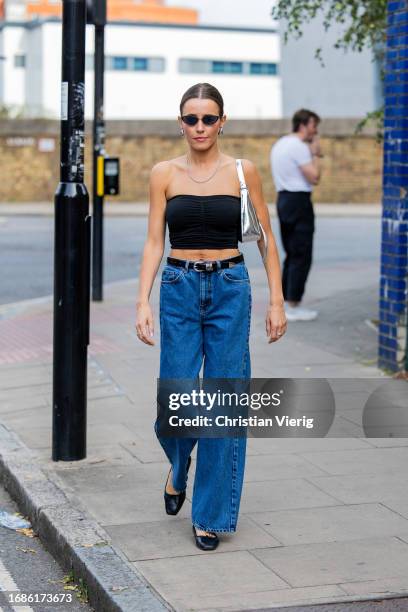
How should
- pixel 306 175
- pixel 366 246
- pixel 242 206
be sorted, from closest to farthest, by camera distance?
pixel 242 206, pixel 306 175, pixel 366 246

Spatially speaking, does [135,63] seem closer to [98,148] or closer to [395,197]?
[98,148]

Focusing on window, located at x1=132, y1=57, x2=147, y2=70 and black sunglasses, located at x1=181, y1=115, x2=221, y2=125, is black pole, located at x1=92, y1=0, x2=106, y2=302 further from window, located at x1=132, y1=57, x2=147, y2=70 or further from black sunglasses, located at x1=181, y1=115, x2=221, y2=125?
window, located at x1=132, y1=57, x2=147, y2=70

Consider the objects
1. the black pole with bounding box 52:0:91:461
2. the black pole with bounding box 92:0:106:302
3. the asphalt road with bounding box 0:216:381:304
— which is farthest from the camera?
the asphalt road with bounding box 0:216:381:304

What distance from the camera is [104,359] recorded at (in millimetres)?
9227

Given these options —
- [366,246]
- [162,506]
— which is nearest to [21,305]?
[162,506]

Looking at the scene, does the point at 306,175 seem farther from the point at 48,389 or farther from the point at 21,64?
the point at 21,64

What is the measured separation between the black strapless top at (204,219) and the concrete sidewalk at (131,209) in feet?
80.3

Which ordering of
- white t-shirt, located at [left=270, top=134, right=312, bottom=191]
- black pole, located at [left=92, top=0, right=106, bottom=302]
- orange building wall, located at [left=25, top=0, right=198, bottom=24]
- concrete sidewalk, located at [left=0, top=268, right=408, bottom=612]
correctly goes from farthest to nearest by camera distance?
orange building wall, located at [left=25, top=0, right=198, bottom=24] < black pole, located at [left=92, top=0, right=106, bottom=302] < white t-shirt, located at [left=270, top=134, right=312, bottom=191] < concrete sidewalk, located at [left=0, top=268, right=408, bottom=612]

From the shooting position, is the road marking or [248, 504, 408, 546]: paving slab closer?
the road marking

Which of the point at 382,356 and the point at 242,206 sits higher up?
the point at 242,206

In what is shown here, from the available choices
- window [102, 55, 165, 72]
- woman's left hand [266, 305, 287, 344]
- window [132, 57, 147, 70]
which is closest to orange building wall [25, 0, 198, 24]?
window [102, 55, 165, 72]

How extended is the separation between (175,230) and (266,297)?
8350 mm

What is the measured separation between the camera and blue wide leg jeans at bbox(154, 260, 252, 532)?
15.7 feet

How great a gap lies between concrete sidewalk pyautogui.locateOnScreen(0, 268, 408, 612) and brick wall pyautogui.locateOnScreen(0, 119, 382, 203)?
25.2 m
